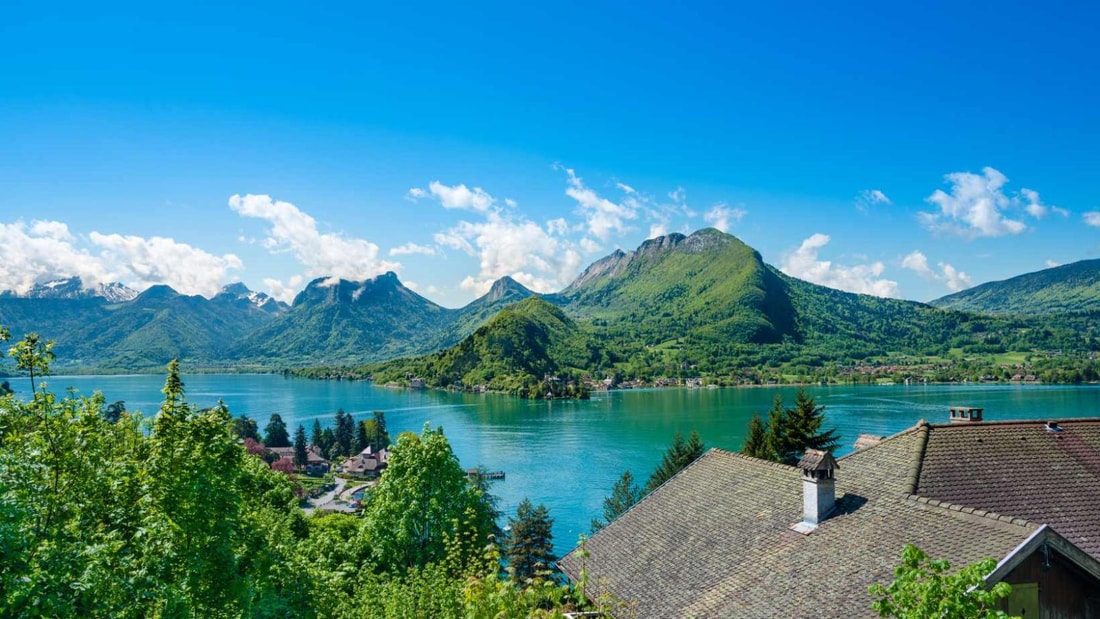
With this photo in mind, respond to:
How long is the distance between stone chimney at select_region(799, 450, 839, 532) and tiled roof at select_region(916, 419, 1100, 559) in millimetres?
1974

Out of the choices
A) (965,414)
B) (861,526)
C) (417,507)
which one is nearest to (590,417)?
(417,507)

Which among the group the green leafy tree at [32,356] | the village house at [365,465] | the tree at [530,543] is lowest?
the village house at [365,465]

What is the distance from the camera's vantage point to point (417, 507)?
79.5 feet

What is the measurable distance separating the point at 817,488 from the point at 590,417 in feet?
366

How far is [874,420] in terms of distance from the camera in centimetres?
10188

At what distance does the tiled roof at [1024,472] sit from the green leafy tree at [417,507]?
15048mm

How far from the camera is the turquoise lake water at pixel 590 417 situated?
66.6m

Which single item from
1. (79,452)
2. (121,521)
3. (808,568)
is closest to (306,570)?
(121,521)

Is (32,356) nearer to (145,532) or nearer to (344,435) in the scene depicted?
(145,532)

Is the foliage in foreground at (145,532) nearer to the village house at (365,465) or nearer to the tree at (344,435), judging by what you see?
the village house at (365,465)

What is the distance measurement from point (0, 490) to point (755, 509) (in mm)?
13277

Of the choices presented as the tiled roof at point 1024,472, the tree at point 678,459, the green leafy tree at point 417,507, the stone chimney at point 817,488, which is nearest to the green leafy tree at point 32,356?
the stone chimney at point 817,488

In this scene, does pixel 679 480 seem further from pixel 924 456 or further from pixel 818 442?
pixel 818 442

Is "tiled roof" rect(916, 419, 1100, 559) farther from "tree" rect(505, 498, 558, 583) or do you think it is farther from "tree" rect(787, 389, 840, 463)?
"tree" rect(505, 498, 558, 583)
